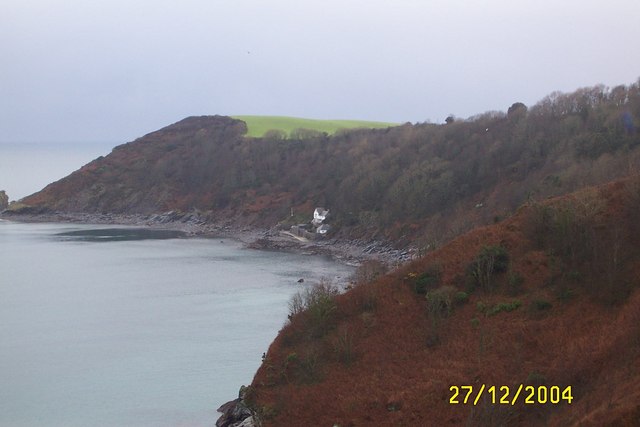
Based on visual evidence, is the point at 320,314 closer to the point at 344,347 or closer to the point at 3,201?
the point at 344,347

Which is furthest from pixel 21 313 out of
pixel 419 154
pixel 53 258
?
pixel 419 154

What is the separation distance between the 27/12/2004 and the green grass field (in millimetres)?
96533

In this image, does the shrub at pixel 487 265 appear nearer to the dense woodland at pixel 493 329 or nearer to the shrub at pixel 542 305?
the dense woodland at pixel 493 329

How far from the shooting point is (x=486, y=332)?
22.8 metres

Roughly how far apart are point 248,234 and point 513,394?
58805 millimetres

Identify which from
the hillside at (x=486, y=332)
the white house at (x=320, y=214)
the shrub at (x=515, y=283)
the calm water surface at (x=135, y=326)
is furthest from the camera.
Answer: the white house at (x=320, y=214)

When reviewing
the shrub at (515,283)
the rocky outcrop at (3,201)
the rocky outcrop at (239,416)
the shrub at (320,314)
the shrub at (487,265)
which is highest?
the rocky outcrop at (3,201)

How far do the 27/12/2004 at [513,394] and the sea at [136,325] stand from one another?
371 inches

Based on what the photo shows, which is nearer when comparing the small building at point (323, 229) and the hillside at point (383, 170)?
the hillside at point (383, 170)

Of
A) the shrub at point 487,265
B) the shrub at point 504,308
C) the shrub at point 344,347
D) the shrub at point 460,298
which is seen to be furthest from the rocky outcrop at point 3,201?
the shrub at point 504,308

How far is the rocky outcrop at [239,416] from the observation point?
22.5 metres

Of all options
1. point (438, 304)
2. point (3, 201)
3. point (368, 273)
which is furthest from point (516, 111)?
point (3, 201)

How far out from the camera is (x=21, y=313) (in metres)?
40.8

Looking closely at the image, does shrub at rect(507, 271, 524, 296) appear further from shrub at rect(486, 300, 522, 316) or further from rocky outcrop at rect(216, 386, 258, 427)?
rocky outcrop at rect(216, 386, 258, 427)
